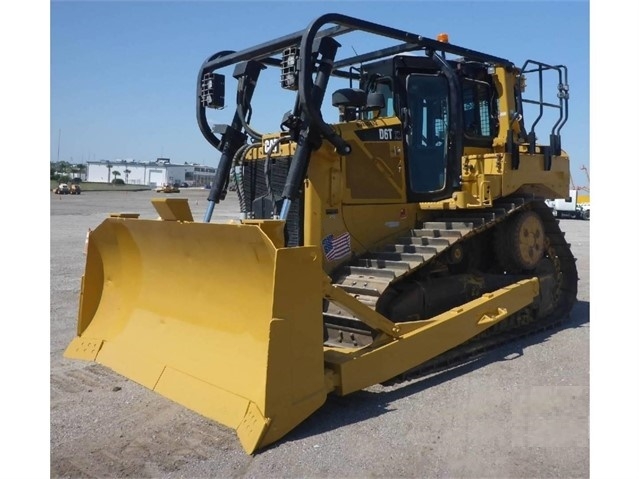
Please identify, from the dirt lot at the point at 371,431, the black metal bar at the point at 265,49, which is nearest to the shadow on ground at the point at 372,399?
the dirt lot at the point at 371,431

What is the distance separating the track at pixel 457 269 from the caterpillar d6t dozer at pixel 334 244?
0.07 ft

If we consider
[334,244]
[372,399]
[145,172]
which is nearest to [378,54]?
[334,244]

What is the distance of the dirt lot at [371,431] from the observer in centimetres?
378

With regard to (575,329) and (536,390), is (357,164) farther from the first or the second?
(575,329)

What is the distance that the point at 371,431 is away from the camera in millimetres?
4281

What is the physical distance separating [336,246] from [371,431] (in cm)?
192

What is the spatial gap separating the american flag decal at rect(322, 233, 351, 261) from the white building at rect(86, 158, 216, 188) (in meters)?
77.1

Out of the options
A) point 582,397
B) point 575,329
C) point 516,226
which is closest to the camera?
point 582,397

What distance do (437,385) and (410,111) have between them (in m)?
2.74

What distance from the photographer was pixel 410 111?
629cm

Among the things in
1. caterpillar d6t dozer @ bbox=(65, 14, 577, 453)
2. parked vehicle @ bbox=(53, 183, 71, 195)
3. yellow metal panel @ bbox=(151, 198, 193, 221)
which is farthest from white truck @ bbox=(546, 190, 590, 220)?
parked vehicle @ bbox=(53, 183, 71, 195)

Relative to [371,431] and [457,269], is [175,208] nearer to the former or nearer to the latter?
[371,431]

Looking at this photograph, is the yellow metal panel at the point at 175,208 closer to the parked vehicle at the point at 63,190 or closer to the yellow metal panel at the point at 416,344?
the yellow metal panel at the point at 416,344

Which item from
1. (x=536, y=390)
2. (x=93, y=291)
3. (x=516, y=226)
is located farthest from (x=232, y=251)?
(x=516, y=226)
